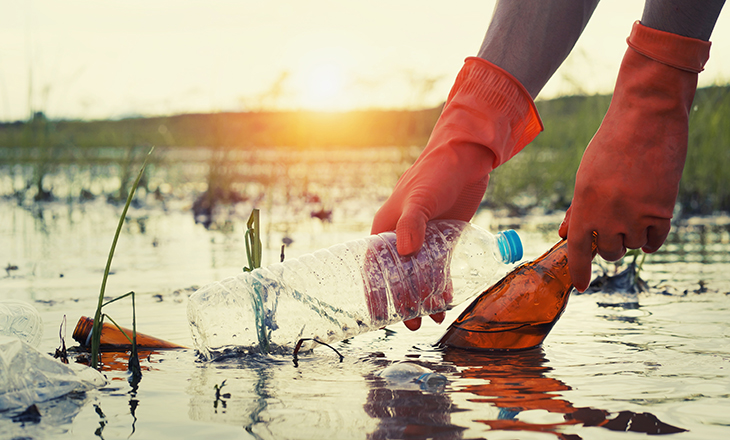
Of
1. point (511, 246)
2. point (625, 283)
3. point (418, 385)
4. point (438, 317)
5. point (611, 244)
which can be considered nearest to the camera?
point (418, 385)

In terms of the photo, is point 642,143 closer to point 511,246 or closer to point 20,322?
point 511,246

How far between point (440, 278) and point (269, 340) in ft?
2.16

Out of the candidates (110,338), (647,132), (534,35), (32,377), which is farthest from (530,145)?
(32,377)

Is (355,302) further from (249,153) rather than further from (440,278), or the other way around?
(249,153)

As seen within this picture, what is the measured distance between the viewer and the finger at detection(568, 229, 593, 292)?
192 cm

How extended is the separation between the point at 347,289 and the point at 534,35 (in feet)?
3.57

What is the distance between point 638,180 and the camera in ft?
5.87

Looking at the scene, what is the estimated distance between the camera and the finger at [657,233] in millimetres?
1844

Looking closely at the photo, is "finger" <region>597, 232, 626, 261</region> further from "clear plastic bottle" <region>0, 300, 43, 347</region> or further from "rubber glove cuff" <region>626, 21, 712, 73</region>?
"clear plastic bottle" <region>0, 300, 43, 347</region>

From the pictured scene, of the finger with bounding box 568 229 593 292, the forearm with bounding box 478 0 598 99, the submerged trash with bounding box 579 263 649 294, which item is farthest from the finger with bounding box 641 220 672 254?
the submerged trash with bounding box 579 263 649 294

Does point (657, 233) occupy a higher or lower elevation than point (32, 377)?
higher

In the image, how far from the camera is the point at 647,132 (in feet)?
5.90

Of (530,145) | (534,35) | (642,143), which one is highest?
(530,145)

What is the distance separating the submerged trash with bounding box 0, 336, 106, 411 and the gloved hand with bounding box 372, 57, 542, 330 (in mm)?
1008
